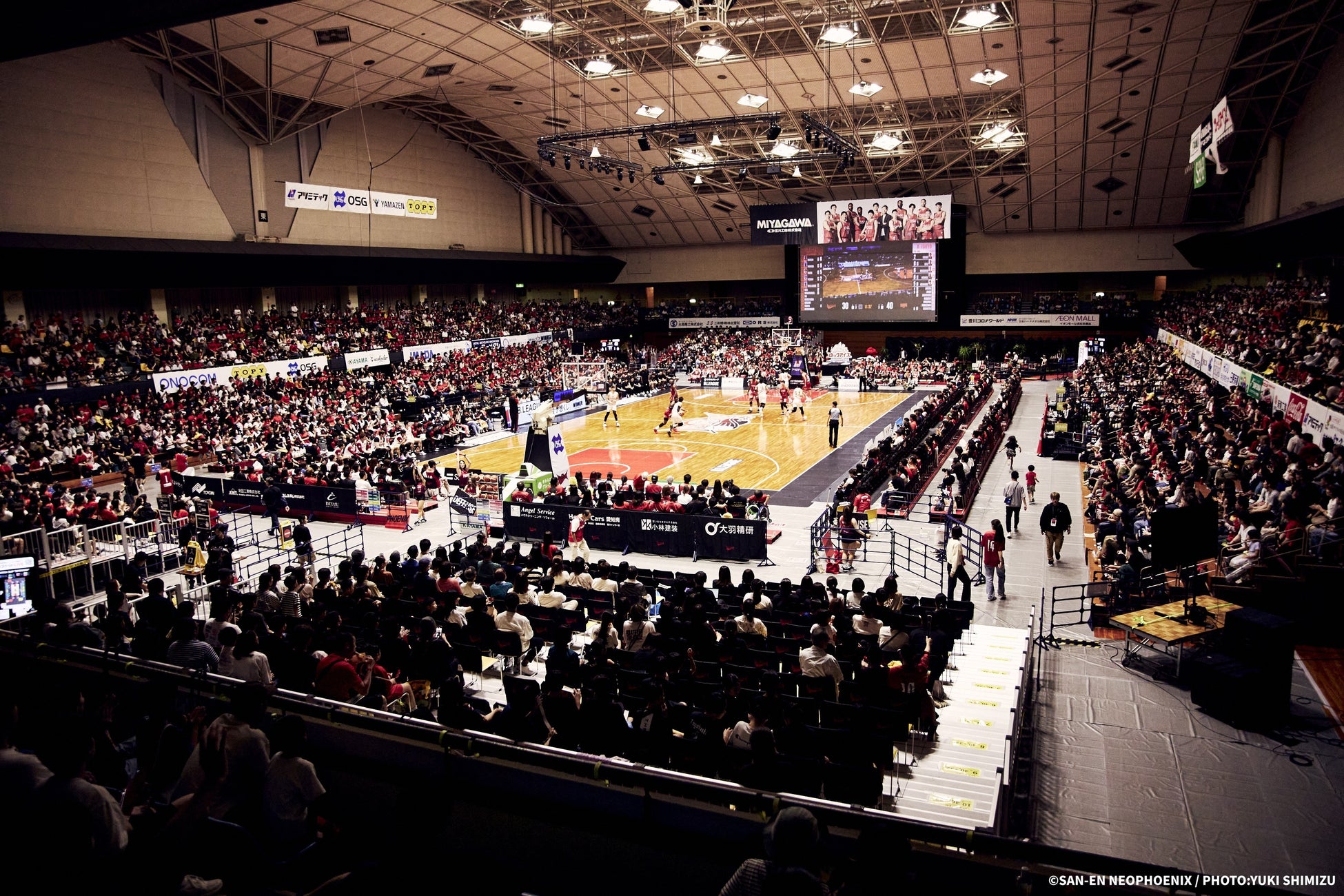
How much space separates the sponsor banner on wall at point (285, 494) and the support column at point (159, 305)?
639 inches

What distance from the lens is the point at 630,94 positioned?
40.4 m

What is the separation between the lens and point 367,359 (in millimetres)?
40781

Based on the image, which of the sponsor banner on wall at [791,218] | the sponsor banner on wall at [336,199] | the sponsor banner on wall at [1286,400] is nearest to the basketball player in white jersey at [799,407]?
the sponsor banner on wall at [791,218]

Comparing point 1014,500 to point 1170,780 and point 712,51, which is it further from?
point 712,51

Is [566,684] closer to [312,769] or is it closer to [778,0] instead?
[312,769]

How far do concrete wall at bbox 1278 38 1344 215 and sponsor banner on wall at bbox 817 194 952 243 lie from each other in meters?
15.7

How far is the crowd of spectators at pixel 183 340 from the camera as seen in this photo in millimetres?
28906

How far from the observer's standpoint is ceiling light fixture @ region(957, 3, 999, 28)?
29.0 meters

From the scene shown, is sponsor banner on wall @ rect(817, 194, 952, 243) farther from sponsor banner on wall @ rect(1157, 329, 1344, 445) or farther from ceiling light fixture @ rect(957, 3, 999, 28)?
sponsor banner on wall @ rect(1157, 329, 1344, 445)

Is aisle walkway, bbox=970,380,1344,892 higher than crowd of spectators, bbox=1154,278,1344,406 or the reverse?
the reverse

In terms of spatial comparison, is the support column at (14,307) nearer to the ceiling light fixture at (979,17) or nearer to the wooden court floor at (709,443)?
the wooden court floor at (709,443)

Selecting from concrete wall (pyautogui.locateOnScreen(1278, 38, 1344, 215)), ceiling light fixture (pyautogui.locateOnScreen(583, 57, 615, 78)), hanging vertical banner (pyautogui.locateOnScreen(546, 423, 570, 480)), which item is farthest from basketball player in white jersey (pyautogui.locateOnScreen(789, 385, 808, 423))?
concrete wall (pyautogui.locateOnScreen(1278, 38, 1344, 215))

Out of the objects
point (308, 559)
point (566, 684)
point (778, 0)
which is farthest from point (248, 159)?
point (566, 684)

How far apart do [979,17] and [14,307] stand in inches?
1494
